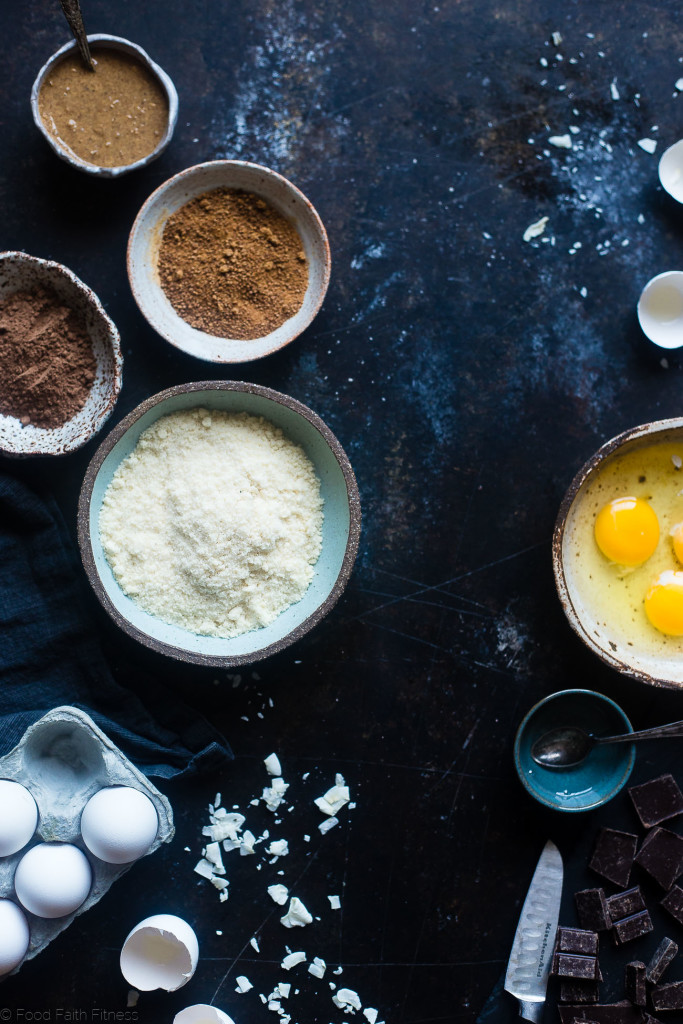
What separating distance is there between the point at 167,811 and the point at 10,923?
0.49 m

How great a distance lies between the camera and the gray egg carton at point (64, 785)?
6.92 feet

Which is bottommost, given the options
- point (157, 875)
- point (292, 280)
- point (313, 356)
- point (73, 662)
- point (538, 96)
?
point (157, 875)

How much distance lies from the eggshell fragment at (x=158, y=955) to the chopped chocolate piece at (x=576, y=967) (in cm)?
111

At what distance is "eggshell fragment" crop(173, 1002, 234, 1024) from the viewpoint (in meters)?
2.22

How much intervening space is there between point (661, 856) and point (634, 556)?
3.16 ft

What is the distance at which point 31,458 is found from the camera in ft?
7.18

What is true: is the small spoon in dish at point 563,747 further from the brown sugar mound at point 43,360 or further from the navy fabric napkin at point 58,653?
the brown sugar mound at point 43,360

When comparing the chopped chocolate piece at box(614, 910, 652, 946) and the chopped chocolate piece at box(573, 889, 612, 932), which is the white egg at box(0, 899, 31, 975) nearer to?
the chopped chocolate piece at box(573, 889, 612, 932)

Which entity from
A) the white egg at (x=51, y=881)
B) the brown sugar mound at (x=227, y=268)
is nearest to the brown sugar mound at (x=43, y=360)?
the brown sugar mound at (x=227, y=268)

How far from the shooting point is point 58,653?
7.51ft

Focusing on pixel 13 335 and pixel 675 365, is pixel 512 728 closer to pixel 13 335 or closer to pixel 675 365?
pixel 675 365

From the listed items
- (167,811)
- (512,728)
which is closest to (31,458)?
(167,811)

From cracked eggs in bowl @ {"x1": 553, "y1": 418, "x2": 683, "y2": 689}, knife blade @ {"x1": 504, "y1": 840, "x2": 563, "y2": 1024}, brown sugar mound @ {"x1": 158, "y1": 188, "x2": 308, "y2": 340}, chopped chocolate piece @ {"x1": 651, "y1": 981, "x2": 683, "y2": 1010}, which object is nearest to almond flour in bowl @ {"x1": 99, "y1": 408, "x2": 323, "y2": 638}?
brown sugar mound @ {"x1": 158, "y1": 188, "x2": 308, "y2": 340}

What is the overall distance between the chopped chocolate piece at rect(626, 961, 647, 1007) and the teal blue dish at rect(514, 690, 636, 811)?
1.80ft
